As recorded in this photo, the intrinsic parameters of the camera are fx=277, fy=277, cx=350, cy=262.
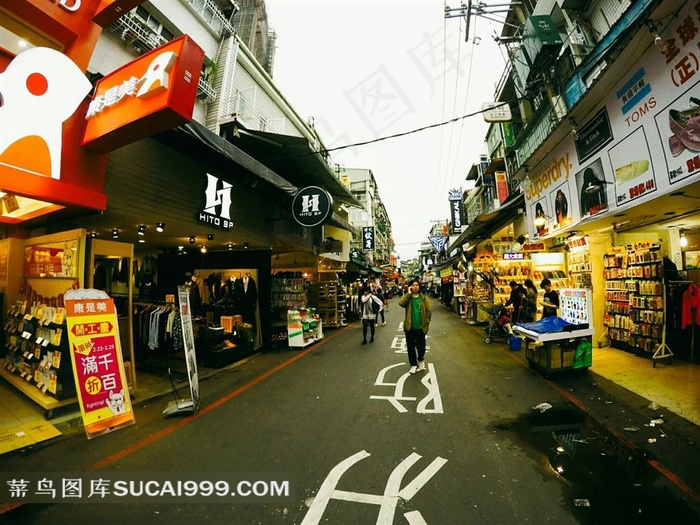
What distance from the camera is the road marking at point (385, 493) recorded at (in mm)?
2443

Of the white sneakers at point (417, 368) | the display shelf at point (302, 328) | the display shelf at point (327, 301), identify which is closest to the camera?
the white sneakers at point (417, 368)

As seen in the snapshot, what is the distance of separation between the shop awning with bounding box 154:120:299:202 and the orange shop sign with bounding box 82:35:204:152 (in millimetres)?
910

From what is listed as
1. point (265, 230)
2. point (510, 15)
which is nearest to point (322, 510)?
point (265, 230)

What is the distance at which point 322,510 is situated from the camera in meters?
2.55

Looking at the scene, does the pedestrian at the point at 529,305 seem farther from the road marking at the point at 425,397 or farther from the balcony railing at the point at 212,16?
the balcony railing at the point at 212,16

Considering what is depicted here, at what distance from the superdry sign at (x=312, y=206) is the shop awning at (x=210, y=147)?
1.09 metres

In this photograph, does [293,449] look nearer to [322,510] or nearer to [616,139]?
[322,510]

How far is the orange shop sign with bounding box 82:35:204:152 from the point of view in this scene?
11.6 feet

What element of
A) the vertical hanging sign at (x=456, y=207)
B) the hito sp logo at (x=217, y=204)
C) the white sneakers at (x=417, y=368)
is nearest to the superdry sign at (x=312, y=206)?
the hito sp logo at (x=217, y=204)

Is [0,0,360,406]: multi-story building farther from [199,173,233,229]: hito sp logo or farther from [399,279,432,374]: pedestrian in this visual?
[399,279,432,374]: pedestrian

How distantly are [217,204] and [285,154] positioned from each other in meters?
2.96

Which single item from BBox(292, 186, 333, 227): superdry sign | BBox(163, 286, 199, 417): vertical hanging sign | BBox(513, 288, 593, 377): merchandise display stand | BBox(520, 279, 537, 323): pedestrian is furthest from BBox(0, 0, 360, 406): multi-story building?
BBox(520, 279, 537, 323): pedestrian

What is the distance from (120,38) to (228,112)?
3.41 meters

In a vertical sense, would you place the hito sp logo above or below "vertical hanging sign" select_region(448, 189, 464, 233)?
below
